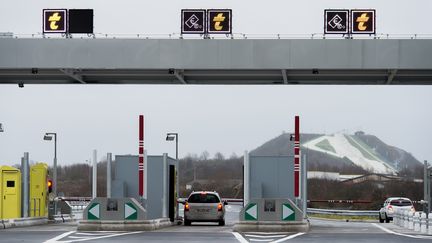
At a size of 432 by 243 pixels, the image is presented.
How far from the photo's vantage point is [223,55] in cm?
3447

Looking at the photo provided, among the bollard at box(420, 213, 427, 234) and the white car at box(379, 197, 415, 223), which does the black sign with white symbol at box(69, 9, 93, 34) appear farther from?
the white car at box(379, 197, 415, 223)

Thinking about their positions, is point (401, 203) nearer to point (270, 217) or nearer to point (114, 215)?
point (270, 217)

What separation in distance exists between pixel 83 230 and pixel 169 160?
24.8ft

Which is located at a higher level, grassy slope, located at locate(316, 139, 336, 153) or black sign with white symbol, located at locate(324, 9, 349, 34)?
black sign with white symbol, located at locate(324, 9, 349, 34)

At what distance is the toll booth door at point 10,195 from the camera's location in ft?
122

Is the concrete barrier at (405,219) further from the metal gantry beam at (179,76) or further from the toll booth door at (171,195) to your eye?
the metal gantry beam at (179,76)

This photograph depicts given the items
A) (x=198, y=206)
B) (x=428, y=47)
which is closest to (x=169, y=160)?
(x=198, y=206)

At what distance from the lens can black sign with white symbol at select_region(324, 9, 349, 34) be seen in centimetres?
3519

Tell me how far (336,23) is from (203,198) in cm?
856

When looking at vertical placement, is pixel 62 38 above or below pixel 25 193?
above

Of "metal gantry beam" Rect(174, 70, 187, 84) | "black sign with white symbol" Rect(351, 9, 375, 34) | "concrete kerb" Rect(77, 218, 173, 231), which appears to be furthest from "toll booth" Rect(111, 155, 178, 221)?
"black sign with white symbol" Rect(351, 9, 375, 34)

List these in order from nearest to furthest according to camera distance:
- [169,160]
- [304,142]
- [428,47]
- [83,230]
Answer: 1. [83,230]
2. [428,47]
3. [169,160]
4. [304,142]

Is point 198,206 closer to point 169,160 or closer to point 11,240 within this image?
point 169,160

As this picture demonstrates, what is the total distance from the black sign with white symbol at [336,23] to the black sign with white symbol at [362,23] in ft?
0.79
